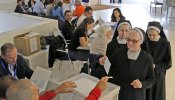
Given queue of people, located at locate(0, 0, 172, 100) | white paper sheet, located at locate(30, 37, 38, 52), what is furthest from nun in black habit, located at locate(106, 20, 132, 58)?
white paper sheet, located at locate(30, 37, 38, 52)

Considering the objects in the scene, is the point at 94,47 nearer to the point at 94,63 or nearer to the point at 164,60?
the point at 94,63

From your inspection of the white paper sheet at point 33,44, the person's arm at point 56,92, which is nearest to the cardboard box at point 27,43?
the white paper sheet at point 33,44

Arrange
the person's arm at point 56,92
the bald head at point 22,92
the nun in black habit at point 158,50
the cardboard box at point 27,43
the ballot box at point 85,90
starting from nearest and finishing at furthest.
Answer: the bald head at point 22,92 < the person's arm at point 56,92 < the ballot box at point 85,90 < the nun in black habit at point 158,50 < the cardboard box at point 27,43

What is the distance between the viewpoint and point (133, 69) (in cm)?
246

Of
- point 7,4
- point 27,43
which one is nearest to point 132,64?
point 27,43

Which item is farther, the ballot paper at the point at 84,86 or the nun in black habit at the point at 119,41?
the nun in black habit at the point at 119,41

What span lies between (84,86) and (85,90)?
0.32 ft

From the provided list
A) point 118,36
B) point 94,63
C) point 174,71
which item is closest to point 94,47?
point 94,63

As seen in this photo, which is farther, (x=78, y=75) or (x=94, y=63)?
(x=94, y=63)

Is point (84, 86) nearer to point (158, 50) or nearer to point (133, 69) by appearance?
point (133, 69)

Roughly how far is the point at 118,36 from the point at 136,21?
21.9 feet

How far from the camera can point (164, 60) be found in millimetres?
2982

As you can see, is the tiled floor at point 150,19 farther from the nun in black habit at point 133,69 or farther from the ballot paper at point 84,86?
the ballot paper at point 84,86

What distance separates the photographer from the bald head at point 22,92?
151cm
